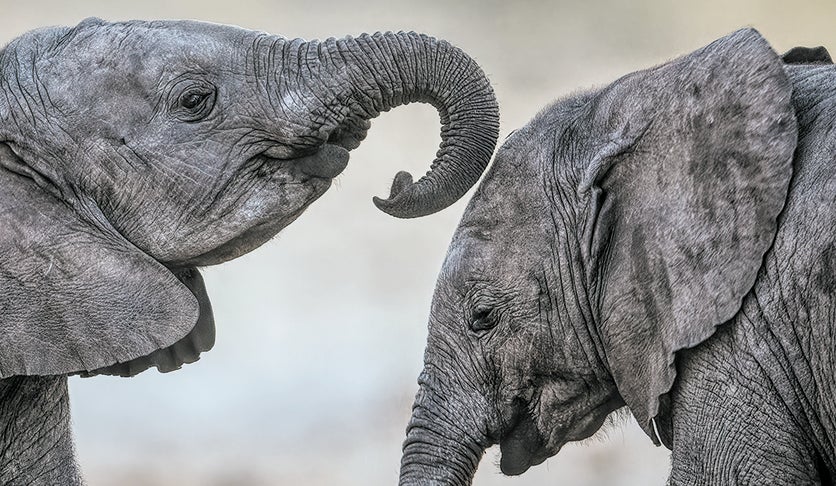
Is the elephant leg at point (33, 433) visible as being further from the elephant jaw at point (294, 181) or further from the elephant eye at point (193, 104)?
the elephant eye at point (193, 104)

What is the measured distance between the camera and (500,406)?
677 centimetres

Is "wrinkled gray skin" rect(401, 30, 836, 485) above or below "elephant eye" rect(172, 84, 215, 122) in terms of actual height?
below

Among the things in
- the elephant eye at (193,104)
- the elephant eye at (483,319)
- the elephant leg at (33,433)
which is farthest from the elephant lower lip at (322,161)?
the elephant leg at (33,433)

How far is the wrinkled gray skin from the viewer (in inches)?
224

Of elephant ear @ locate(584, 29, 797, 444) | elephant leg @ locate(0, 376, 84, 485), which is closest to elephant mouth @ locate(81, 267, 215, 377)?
elephant leg @ locate(0, 376, 84, 485)

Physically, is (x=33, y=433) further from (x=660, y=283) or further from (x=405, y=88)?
(x=660, y=283)

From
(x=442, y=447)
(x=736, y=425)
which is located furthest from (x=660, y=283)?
(x=442, y=447)

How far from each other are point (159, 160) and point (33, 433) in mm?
1251

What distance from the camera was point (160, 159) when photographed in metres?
7.20

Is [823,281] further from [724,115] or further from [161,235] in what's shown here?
[161,235]

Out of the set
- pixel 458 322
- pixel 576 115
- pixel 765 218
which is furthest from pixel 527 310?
pixel 765 218

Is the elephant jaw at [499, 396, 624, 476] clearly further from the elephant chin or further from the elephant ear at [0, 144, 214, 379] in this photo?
the elephant ear at [0, 144, 214, 379]

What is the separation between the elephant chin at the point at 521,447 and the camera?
267 inches

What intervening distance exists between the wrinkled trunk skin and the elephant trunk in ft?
2.69
